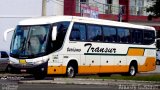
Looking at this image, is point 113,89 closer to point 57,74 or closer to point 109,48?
point 57,74

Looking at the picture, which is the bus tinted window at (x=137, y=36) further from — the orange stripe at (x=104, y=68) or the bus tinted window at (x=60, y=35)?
the bus tinted window at (x=60, y=35)

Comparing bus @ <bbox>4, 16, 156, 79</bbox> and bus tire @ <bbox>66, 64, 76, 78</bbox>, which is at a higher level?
bus @ <bbox>4, 16, 156, 79</bbox>

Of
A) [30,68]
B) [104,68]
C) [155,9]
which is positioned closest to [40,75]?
[30,68]

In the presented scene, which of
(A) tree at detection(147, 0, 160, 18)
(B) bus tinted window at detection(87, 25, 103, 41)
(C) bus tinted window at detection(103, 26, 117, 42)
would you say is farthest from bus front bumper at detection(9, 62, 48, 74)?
(A) tree at detection(147, 0, 160, 18)

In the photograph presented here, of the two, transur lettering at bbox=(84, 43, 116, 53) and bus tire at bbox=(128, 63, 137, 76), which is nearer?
transur lettering at bbox=(84, 43, 116, 53)

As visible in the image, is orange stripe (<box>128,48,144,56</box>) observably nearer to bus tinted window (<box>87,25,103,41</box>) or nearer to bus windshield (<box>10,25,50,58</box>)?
bus tinted window (<box>87,25,103,41</box>)

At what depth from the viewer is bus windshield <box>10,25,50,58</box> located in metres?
26.7

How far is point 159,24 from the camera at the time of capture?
61.6 m

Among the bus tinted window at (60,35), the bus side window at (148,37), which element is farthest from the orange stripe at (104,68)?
the bus side window at (148,37)

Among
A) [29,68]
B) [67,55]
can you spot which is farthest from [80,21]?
[29,68]

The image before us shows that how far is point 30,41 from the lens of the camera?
2700 cm

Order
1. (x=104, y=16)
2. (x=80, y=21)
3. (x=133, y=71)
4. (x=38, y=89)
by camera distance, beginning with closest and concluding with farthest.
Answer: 1. (x=38, y=89)
2. (x=80, y=21)
3. (x=133, y=71)
4. (x=104, y=16)

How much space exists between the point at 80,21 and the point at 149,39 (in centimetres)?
843

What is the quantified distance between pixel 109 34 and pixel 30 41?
666 cm
